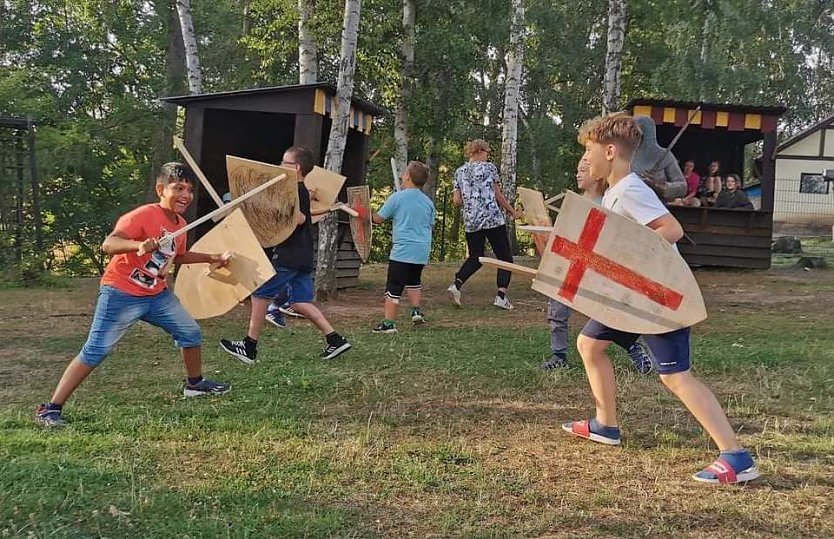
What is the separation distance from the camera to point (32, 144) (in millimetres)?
12336

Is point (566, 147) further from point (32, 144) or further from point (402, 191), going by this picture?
point (402, 191)

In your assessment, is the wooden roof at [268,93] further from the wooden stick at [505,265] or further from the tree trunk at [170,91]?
the tree trunk at [170,91]

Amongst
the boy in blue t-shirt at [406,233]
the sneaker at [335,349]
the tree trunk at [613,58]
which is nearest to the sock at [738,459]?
the sneaker at [335,349]

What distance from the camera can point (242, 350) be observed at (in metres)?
5.91

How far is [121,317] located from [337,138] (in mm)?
5438

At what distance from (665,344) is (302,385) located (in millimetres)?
2406

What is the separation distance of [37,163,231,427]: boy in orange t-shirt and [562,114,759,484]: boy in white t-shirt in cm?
229

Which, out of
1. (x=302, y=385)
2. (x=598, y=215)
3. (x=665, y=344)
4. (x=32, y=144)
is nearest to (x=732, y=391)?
(x=665, y=344)

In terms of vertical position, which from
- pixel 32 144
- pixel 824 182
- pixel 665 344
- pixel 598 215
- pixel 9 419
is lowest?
pixel 9 419

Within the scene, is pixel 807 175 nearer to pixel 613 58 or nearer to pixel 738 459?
pixel 613 58

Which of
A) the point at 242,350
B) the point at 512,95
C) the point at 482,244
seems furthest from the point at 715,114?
the point at 242,350

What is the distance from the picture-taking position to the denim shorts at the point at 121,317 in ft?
14.0

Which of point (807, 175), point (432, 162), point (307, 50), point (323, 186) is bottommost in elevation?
point (323, 186)

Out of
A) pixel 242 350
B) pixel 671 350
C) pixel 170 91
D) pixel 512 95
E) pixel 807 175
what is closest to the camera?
pixel 671 350
